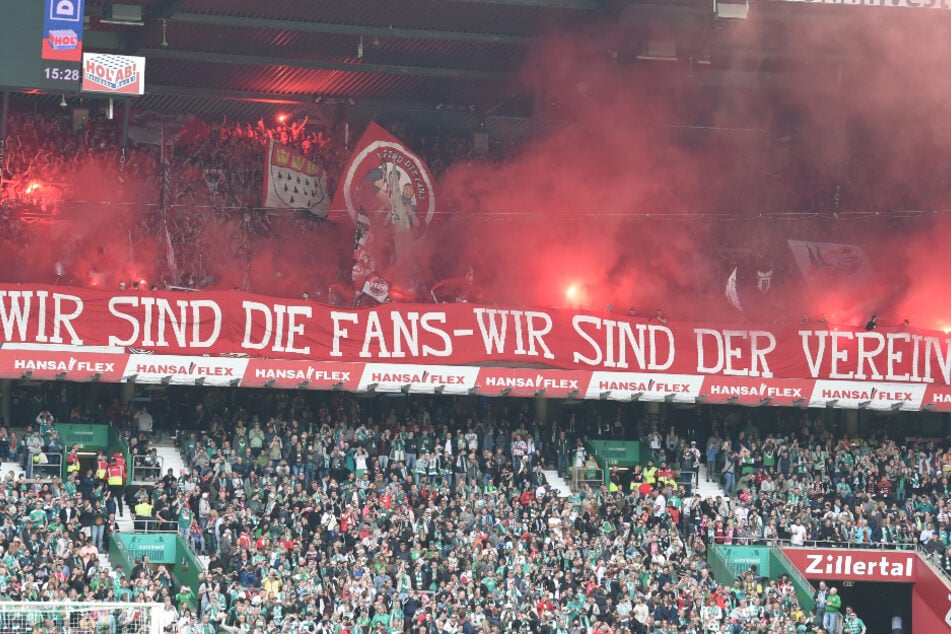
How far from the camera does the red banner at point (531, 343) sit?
3831 centimetres

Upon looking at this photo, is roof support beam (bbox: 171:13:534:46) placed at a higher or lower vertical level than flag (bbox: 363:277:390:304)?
higher

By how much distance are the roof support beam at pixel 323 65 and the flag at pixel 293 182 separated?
197 cm

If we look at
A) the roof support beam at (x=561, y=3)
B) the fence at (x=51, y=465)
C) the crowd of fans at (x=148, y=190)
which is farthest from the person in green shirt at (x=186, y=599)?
the roof support beam at (x=561, y=3)

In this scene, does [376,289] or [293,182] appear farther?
[293,182]

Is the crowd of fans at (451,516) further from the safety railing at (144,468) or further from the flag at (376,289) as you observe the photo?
the flag at (376,289)

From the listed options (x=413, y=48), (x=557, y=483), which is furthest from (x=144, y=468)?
(x=413, y=48)

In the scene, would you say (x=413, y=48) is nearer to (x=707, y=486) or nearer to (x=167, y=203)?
(x=167, y=203)

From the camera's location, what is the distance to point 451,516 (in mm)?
36031

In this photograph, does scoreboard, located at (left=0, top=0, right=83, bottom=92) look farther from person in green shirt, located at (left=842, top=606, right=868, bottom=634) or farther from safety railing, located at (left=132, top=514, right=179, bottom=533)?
person in green shirt, located at (left=842, top=606, right=868, bottom=634)

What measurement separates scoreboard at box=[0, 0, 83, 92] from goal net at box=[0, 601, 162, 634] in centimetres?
1170

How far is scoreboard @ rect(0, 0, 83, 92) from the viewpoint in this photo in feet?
114

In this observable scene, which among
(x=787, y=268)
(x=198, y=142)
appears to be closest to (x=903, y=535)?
(x=787, y=268)

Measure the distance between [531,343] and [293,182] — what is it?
24.9 feet

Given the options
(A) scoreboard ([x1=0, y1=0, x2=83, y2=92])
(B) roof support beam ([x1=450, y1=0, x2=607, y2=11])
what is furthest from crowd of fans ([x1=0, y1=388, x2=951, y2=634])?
(B) roof support beam ([x1=450, y1=0, x2=607, y2=11])
